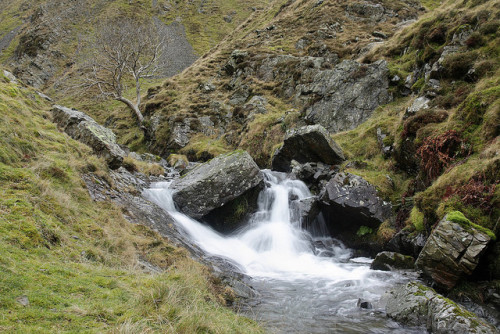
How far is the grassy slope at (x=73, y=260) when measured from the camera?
4.08m

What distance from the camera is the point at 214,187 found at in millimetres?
13984

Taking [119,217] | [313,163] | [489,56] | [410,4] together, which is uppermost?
[410,4]

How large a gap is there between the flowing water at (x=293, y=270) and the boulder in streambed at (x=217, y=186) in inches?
22.7

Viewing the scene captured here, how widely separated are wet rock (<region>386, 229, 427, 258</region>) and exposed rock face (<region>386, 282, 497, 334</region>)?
2.76 meters

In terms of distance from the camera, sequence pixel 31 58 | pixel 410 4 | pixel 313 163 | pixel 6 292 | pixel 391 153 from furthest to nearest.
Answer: pixel 31 58
pixel 410 4
pixel 313 163
pixel 391 153
pixel 6 292

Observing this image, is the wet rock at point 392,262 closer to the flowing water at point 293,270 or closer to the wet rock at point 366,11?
the flowing water at point 293,270

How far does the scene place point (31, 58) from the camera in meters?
66.1

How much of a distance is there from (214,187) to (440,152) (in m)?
9.20

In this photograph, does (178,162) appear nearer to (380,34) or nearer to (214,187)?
(214,187)

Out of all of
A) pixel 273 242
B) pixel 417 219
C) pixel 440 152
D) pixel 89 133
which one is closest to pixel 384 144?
pixel 440 152

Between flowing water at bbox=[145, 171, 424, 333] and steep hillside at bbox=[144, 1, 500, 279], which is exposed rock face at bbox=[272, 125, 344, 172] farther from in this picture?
flowing water at bbox=[145, 171, 424, 333]

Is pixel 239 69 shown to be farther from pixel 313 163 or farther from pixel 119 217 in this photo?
pixel 119 217

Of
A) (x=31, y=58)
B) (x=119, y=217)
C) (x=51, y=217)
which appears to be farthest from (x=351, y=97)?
(x=31, y=58)

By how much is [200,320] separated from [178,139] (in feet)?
84.1
